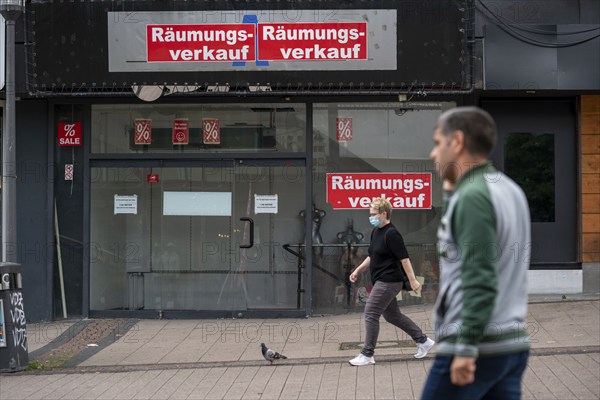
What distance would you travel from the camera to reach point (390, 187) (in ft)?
39.2

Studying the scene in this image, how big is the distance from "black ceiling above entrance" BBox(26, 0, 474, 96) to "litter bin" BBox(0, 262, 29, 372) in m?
3.47

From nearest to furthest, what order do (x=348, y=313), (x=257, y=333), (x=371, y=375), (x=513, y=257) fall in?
(x=513, y=257) < (x=371, y=375) < (x=257, y=333) < (x=348, y=313)

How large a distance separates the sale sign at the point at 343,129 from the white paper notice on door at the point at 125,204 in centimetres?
315

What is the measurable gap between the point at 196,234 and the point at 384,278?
14.3 feet

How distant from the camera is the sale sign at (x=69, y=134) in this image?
12.2 meters

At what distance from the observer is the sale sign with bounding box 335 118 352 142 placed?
12.0 m

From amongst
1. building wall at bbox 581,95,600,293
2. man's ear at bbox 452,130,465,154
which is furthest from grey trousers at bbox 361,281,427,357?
man's ear at bbox 452,130,465,154

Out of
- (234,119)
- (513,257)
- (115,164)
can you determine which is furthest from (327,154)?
(513,257)

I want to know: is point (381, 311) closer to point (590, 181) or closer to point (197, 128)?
point (197, 128)

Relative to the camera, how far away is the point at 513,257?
3613mm

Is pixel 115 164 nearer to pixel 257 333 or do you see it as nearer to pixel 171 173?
pixel 171 173

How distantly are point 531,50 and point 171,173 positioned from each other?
17.7 feet

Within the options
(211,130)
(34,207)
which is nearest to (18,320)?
(34,207)

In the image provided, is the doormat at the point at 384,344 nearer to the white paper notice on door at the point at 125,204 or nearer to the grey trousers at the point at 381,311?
the grey trousers at the point at 381,311
